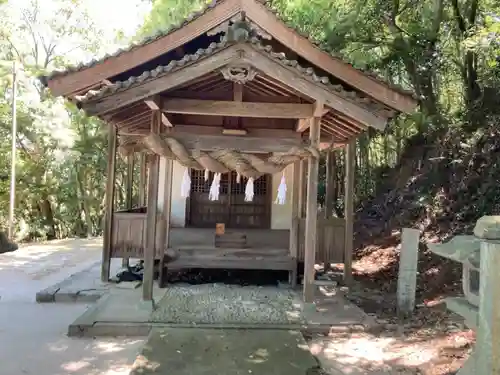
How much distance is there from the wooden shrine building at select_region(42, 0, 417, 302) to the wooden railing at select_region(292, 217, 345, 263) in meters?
0.02

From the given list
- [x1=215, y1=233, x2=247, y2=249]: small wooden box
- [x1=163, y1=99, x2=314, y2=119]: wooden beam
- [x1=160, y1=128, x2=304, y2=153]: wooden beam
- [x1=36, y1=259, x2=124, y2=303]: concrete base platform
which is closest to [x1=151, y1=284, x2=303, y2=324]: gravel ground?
[x1=215, y1=233, x2=247, y2=249]: small wooden box

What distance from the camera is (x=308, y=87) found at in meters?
6.44

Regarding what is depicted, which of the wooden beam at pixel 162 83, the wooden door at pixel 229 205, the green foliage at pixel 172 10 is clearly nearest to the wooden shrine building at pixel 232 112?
the wooden beam at pixel 162 83

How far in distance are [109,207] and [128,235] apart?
63 centimetres

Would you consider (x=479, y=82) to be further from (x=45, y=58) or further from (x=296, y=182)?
(x=45, y=58)

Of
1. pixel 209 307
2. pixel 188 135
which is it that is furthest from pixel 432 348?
pixel 188 135

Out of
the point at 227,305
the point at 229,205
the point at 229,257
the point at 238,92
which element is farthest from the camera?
the point at 229,205

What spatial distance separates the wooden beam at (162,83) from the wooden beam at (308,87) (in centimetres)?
26

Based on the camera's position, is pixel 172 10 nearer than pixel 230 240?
No

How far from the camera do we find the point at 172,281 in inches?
362

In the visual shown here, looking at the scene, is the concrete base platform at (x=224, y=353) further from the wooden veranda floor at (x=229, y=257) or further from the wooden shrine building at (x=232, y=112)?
the wooden veranda floor at (x=229, y=257)

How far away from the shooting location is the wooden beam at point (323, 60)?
694cm

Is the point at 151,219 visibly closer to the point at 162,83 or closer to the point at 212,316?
the point at 212,316

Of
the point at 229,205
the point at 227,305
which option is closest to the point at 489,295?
the point at 227,305
